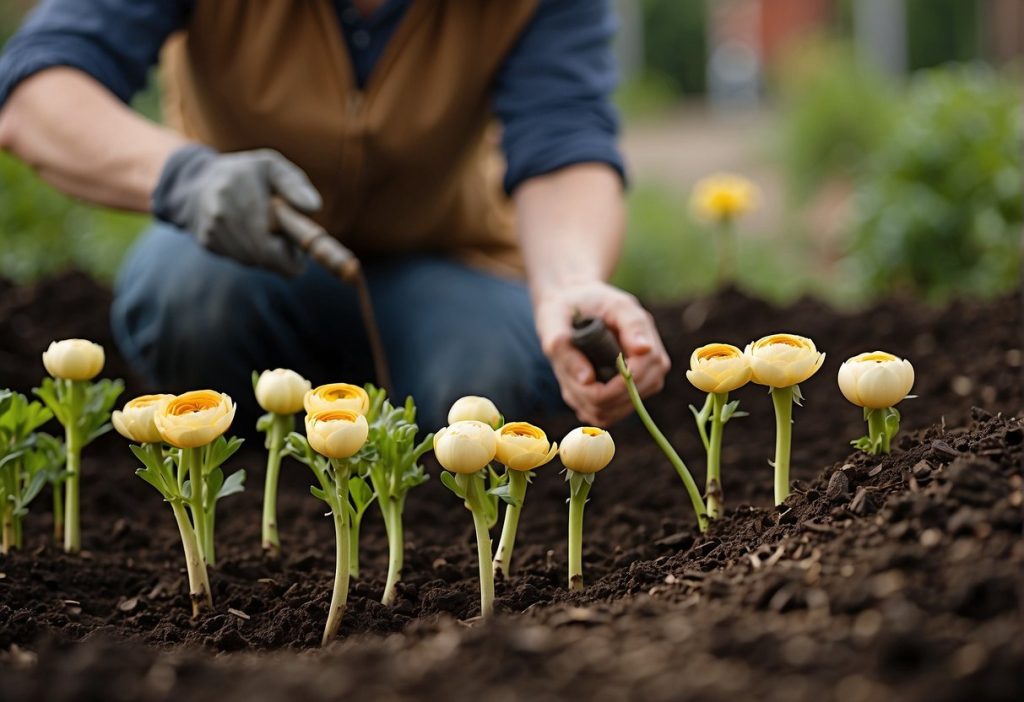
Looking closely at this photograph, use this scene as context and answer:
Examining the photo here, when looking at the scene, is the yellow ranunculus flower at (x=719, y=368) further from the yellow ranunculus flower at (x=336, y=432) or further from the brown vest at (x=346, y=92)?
the brown vest at (x=346, y=92)

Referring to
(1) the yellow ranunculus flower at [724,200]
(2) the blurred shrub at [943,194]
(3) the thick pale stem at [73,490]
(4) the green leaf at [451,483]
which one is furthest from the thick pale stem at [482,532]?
(2) the blurred shrub at [943,194]

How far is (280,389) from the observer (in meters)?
1.56

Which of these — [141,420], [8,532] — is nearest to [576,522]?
[141,420]

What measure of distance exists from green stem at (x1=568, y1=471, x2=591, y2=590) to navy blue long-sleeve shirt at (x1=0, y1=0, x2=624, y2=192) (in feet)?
3.83

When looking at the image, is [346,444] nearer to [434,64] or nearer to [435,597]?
[435,597]

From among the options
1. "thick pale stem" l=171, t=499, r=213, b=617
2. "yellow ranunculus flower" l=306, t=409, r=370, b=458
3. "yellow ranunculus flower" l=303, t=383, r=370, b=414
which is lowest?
"thick pale stem" l=171, t=499, r=213, b=617

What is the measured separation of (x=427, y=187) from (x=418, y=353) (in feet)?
1.26

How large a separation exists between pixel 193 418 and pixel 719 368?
0.60 m

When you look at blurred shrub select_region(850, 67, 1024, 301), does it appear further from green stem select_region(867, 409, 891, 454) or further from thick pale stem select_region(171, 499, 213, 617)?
thick pale stem select_region(171, 499, 213, 617)

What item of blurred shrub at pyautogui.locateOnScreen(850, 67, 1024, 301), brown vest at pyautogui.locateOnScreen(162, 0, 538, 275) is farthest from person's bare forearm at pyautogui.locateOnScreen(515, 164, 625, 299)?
blurred shrub at pyautogui.locateOnScreen(850, 67, 1024, 301)

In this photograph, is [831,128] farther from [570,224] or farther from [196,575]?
[196,575]

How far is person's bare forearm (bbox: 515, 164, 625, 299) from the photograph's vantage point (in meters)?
2.22

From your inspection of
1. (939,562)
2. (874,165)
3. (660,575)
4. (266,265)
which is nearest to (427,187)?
(266,265)

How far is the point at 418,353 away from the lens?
2695mm
